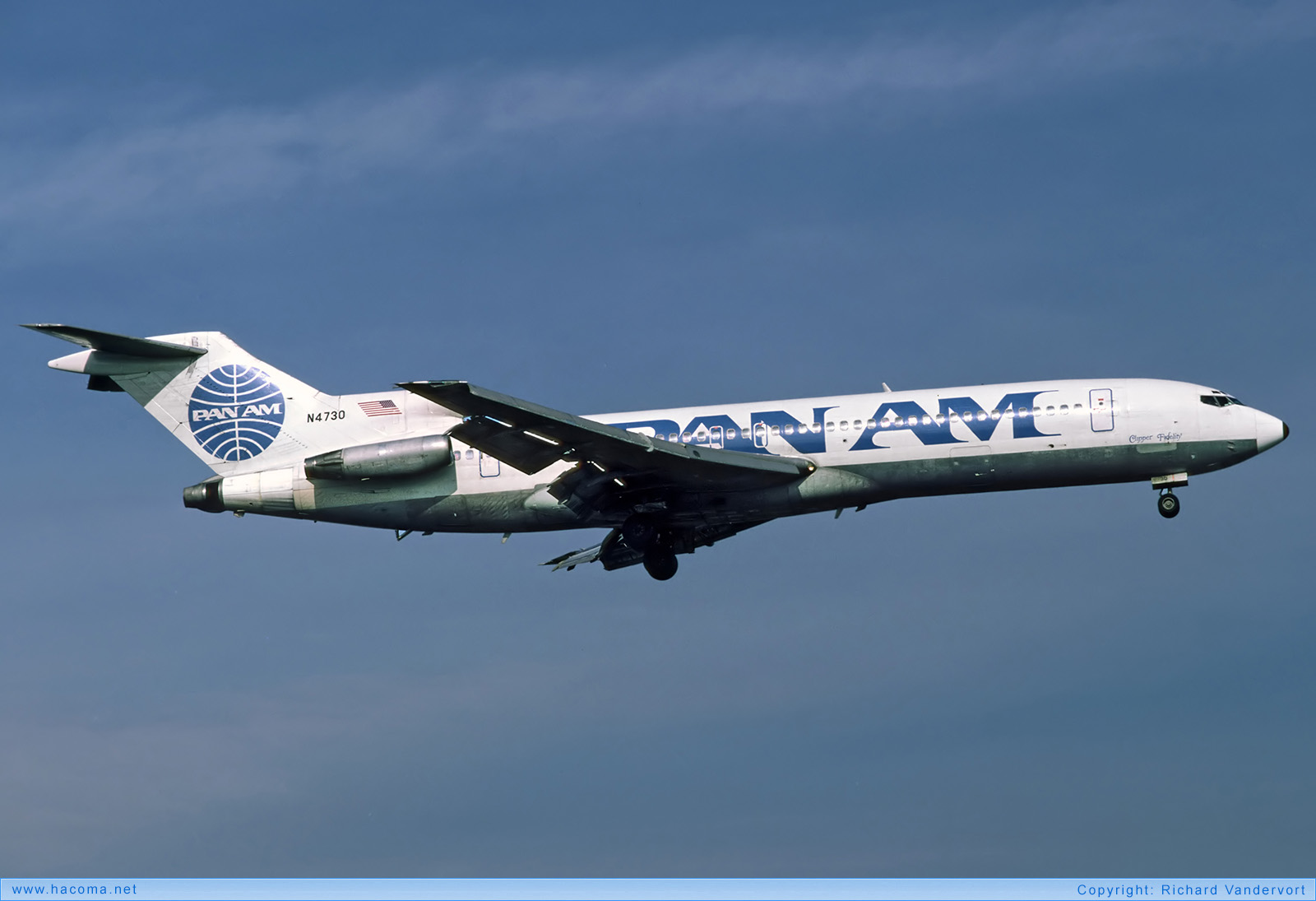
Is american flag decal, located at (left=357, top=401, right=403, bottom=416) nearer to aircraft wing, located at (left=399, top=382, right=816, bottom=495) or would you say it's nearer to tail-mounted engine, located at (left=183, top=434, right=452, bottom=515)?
tail-mounted engine, located at (left=183, top=434, right=452, bottom=515)

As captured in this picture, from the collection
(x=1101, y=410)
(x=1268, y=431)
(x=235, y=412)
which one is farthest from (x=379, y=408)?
(x=1268, y=431)

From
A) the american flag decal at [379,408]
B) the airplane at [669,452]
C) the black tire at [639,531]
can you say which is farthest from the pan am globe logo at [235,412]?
the black tire at [639,531]

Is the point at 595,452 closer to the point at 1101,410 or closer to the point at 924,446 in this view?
the point at 924,446

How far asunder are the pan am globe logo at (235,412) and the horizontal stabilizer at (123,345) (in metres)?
1.05

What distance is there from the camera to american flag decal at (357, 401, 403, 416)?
37.5 m

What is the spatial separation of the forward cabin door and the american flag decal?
1744 centimetres

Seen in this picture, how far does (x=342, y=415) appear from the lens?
125 ft

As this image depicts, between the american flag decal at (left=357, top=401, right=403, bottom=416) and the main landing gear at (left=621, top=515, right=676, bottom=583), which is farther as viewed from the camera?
the american flag decal at (left=357, top=401, right=403, bottom=416)

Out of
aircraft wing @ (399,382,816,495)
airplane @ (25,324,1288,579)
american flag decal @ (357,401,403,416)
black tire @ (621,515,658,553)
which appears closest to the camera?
aircraft wing @ (399,382,816,495)

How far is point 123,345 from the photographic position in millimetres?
38000

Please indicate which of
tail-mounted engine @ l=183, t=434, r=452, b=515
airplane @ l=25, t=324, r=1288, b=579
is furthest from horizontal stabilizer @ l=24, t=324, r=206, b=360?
tail-mounted engine @ l=183, t=434, r=452, b=515

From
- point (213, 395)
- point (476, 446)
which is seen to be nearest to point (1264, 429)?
point (476, 446)

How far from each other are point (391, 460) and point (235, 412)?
5.50 meters

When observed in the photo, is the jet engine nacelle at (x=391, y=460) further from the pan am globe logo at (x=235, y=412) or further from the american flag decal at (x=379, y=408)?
the pan am globe logo at (x=235, y=412)
